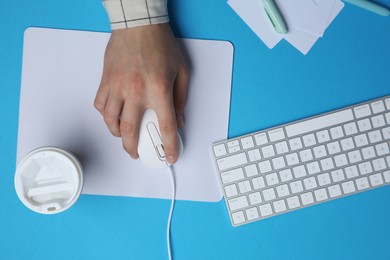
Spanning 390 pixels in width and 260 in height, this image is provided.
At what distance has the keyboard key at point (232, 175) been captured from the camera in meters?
0.71

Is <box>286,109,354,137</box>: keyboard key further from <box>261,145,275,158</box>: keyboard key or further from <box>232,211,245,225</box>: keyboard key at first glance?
<box>232,211,245,225</box>: keyboard key

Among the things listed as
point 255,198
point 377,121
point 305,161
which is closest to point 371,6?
point 377,121

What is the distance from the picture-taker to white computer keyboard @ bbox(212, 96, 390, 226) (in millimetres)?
711

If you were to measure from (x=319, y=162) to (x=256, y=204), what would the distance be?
14cm

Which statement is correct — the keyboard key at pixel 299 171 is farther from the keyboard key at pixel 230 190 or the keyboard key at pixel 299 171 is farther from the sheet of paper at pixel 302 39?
the sheet of paper at pixel 302 39

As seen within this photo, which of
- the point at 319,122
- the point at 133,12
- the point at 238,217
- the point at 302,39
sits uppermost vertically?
the point at 133,12

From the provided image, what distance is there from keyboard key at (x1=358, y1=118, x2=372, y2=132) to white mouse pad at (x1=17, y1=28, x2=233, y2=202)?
11.1 inches

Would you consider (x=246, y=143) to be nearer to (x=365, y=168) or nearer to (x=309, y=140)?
(x=309, y=140)

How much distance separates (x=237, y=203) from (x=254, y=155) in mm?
90

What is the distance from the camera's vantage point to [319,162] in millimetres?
725

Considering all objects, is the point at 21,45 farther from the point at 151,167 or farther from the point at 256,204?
the point at 256,204

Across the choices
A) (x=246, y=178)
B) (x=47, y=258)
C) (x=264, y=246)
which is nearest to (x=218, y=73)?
(x=246, y=178)

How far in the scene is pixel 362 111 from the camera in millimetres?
738

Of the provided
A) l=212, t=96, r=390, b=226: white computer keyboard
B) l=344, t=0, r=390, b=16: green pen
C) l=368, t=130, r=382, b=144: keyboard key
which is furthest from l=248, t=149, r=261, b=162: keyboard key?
l=344, t=0, r=390, b=16: green pen
